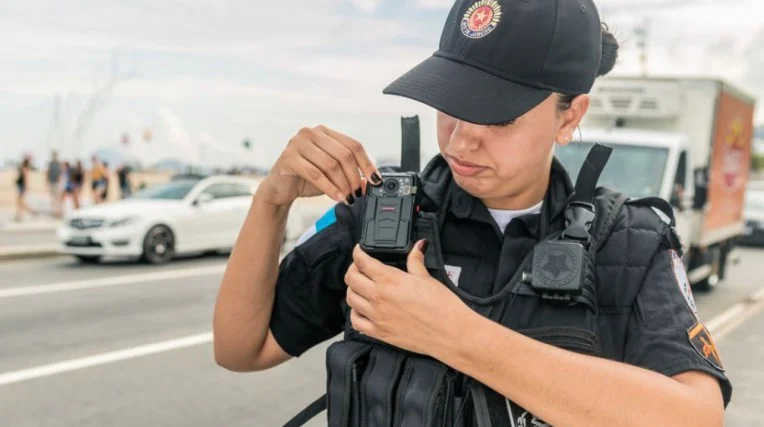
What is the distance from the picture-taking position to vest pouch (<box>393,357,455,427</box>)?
4.32ft

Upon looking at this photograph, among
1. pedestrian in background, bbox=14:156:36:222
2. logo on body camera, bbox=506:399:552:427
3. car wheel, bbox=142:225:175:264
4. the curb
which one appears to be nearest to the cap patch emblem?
logo on body camera, bbox=506:399:552:427

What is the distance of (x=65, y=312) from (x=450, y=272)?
7.17 meters

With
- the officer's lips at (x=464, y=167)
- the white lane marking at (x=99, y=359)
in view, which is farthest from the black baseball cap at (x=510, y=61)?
the white lane marking at (x=99, y=359)

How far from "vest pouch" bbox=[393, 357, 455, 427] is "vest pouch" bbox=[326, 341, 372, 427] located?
0.09m

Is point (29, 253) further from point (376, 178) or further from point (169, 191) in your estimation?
point (376, 178)

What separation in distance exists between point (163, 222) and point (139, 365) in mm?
6218

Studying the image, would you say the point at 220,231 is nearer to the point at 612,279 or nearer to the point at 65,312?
the point at 65,312

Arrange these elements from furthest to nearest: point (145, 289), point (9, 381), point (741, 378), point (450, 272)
Result: point (145, 289) → point (741, 378) → point (9, 381) → point (450, 272)

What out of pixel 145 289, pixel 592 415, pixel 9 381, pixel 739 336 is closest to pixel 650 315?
pixel 592 415

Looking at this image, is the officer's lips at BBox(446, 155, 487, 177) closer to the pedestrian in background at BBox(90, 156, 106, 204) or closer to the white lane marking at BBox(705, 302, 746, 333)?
the white lane marking at BBox(705, 302, 746, 333)

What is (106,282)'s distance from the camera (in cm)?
979

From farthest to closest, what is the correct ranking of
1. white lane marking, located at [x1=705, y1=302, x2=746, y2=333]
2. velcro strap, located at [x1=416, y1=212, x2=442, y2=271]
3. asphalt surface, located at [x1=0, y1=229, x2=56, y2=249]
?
1. asphalt surface, located at [x1=0, y1=229, x2=56, y2=249]
2. white lane marking, located at [x1=705, y1=302, x2=746, y2=333]
3. velcro strap, located at [x1=416, y1=212, x2=442, y2=271]

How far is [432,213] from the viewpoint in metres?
1.52

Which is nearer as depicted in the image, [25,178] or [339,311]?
[339,311]
